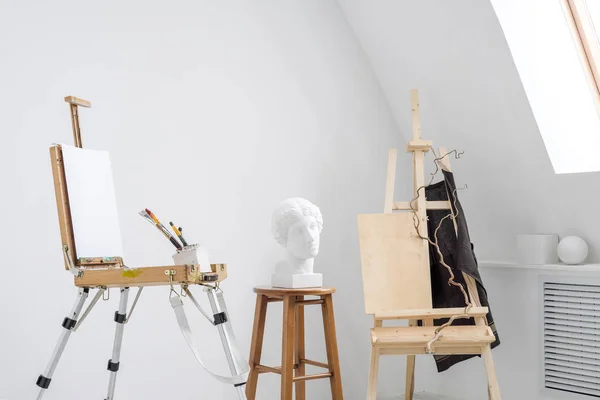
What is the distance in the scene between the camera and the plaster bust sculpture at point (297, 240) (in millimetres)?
2785

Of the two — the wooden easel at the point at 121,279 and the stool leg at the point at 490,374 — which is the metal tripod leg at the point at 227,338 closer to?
the wooden easel at the point at 121,279

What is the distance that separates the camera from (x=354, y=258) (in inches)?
143

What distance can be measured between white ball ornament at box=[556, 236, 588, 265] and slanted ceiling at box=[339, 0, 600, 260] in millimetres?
106

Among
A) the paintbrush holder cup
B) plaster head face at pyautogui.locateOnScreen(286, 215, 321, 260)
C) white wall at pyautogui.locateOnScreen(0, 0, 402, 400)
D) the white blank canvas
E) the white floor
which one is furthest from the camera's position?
the white floor

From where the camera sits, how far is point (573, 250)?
2998 millimetres

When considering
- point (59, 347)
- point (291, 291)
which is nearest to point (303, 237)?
point (291, 291)

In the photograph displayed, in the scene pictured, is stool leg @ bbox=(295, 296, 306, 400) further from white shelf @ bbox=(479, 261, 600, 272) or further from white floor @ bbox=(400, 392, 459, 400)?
white shelf @ bbox=(479, 261, 600, 272)

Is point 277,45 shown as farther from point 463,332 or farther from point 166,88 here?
point 463,332

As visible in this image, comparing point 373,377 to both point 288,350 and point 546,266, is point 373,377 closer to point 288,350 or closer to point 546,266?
point 288,350

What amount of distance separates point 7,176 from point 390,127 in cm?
215

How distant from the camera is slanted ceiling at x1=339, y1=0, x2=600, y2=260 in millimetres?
3092

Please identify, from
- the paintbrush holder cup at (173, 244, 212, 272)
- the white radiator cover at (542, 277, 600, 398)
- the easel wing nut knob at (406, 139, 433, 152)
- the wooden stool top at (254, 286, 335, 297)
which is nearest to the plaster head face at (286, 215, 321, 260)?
the wooden stool top at (254, 286, 335, 297)

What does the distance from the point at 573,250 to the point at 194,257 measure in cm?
185

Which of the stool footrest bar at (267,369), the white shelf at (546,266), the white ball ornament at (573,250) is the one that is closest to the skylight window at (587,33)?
the white ball ornament at (573,250)
